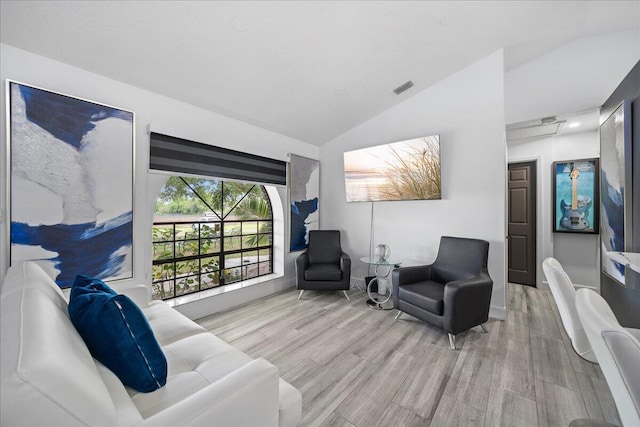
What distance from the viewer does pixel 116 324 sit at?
0.97m

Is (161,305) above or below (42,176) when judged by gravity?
below

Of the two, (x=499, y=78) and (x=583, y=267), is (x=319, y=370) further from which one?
(x=583, y=267)

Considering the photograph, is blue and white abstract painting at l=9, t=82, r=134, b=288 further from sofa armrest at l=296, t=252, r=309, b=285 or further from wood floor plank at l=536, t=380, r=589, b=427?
wood floor plank at l=536, t=380, r=589, b=427

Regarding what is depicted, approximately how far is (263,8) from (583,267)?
5.15 m

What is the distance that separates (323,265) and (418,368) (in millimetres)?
1991

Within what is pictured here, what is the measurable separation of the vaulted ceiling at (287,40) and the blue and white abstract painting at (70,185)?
432mm

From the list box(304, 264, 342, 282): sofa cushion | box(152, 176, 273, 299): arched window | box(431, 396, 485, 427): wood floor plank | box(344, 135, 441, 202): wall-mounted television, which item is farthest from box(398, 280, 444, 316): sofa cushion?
box(152, 176, 273, 299): arched window

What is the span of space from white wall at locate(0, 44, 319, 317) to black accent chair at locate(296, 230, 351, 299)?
0.59m

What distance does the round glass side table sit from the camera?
322 cm

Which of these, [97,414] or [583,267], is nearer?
[97,414]

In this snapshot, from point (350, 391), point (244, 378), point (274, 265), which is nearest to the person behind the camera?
point (244, 378)

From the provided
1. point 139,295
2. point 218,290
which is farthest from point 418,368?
point 218,290

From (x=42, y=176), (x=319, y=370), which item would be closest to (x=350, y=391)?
(x=319, y=370)

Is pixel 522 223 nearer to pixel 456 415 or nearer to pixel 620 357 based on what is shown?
pixel 456 415
